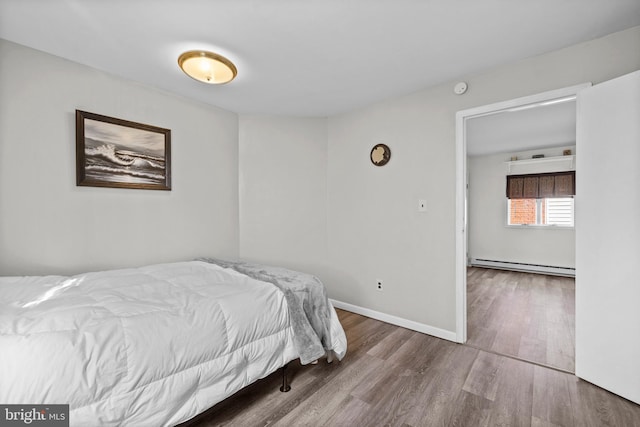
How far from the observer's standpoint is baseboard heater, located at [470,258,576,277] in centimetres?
528

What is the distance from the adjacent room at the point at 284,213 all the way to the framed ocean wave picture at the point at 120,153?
1cm

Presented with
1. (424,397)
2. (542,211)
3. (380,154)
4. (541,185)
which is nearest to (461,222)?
(380,154)

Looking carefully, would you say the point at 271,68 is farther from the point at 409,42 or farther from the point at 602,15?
the point at 602,15

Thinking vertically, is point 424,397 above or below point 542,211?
below

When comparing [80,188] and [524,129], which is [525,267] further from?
[80,188]

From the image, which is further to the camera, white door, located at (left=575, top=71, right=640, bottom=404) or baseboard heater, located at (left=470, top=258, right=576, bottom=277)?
baseboard heater, located at (left=470, top=258, right=576, bottom=277)

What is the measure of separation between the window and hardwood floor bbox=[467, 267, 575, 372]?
1.08 meters

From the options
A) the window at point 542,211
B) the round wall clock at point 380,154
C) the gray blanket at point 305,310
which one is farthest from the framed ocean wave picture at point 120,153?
the window at point 542,211

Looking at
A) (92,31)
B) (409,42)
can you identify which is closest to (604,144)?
(409,42)

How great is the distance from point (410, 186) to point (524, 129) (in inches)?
109

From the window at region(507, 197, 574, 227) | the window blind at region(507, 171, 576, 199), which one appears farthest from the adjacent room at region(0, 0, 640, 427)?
the window at region(507, 197, 574, 227)

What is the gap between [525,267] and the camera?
224 inches
